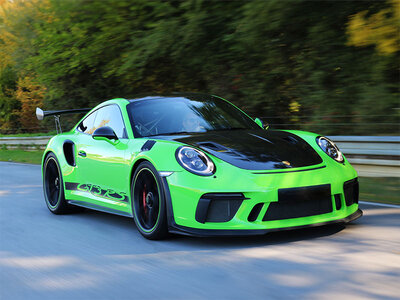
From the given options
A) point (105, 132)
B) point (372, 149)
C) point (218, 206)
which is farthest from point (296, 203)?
point (372, 149)

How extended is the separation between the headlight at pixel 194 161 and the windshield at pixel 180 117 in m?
0.74

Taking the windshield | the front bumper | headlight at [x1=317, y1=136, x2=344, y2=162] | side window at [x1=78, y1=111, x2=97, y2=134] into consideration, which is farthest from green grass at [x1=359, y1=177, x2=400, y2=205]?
side window at [x1=78, y1=111, x2=97, y2=134]

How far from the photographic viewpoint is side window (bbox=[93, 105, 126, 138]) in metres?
5.63

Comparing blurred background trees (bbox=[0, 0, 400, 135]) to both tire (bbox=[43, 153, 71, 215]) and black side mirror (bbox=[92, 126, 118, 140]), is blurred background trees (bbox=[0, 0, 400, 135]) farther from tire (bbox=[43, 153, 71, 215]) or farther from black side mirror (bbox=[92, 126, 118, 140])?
black side mirror (bbox=[92, 126, 118, 140])

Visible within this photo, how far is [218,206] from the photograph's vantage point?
433 centimetres

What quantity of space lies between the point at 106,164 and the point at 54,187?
64.8 inches

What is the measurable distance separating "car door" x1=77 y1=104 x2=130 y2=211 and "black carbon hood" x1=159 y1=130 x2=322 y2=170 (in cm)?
57

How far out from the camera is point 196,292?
3.35 metres

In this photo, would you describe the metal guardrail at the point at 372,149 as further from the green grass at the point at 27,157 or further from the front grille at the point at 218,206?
the green grass at the point at 27,157

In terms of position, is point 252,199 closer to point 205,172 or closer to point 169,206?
point 205,172

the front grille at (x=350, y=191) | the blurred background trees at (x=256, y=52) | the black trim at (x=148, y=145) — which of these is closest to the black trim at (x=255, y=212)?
the front grille at (x=350, y=191)

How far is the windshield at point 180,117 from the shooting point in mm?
5441

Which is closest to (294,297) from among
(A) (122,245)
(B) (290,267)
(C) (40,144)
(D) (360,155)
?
(B) (290,267)

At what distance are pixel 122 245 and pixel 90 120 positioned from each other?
7.11ft
